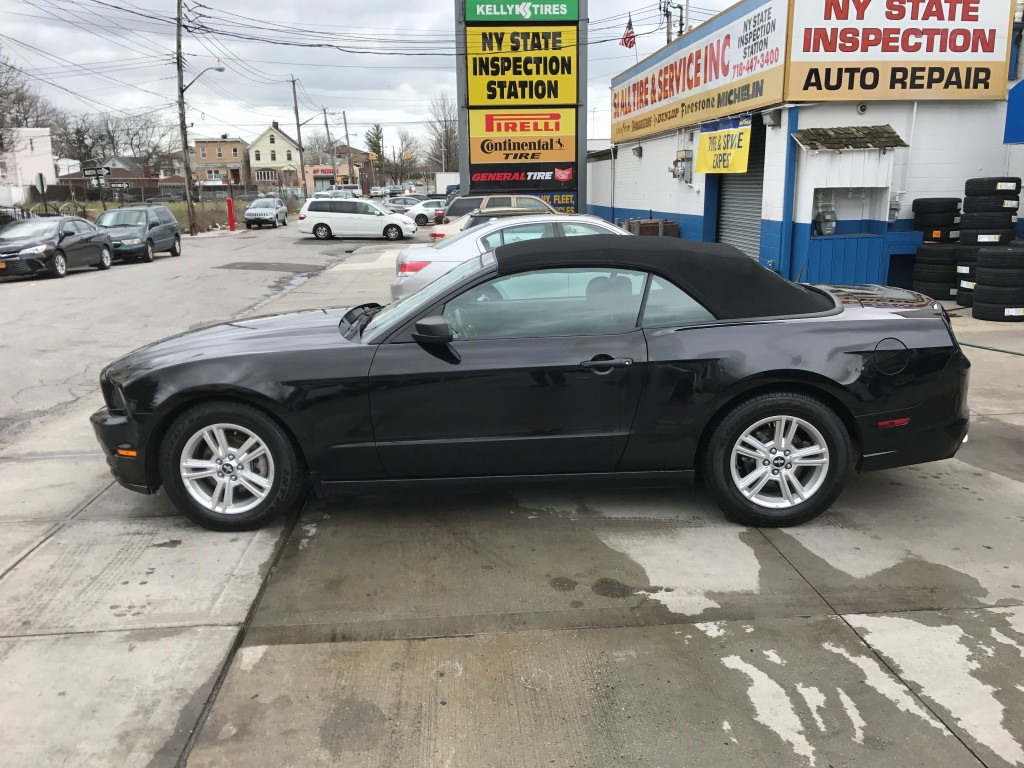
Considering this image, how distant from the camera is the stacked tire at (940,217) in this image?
1147 cm

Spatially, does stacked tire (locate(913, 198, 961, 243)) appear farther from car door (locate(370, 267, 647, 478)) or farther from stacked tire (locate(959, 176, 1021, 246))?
car door (locate(370, 267, 647, 478))

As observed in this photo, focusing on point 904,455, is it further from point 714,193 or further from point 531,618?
point 714,193

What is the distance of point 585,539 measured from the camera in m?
4.17

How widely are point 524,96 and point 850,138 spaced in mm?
12636

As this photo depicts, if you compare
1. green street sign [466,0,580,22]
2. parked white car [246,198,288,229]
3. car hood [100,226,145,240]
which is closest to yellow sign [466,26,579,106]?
green street sign [466,0,580,22]

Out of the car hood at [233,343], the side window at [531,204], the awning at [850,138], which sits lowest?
the car hood at [233,343]

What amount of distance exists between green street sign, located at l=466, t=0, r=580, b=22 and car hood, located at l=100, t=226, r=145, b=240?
423 inches

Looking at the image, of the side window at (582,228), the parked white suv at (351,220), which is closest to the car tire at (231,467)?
the side window at (582,228)

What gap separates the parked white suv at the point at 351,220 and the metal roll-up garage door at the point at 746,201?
1781cm

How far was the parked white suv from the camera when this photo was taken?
31.3 m

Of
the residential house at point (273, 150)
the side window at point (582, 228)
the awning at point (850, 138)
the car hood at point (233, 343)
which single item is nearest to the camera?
the car hood at point (233, 343)

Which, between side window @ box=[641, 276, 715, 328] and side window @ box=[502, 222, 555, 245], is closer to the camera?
side window @ box=[641, 276, 715, 328]

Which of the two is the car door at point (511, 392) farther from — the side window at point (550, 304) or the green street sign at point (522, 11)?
the green street sign at point (522, 11)

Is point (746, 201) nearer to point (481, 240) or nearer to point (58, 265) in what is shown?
point (481, 240)
